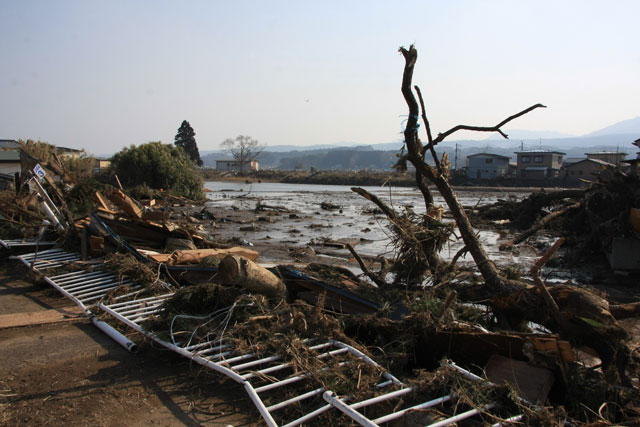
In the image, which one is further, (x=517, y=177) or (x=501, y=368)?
(x=517, y=177)

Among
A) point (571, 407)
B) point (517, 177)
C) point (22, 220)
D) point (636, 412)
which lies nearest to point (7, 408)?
point (571, 407)

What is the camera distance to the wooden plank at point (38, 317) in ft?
17.3

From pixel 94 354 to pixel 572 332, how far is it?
14.3 ft

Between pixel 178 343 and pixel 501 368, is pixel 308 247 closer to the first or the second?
pixel 178 343

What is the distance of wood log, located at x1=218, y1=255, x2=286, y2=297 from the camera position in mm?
4738

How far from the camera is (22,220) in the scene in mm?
9922

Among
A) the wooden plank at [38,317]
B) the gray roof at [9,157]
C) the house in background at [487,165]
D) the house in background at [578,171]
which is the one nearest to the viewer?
the wooden plank at [38,317]

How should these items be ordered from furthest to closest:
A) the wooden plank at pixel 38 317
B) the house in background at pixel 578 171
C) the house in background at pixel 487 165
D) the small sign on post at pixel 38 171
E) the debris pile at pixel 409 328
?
1. the house in background at pixel 487 165
2. the house in background at pixel 578 171
3. the small sign on post at pixel 38 171
4. the wooden plank at pixel 38 317
5. the debris pile at pixel 409 328

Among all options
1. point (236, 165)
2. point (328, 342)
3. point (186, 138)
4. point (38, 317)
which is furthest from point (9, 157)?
point (236, 165)

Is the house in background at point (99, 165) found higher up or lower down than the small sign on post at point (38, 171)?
higher up

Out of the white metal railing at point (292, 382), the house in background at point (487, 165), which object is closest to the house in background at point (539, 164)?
the house in background at point (487, 165)

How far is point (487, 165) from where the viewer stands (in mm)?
66562

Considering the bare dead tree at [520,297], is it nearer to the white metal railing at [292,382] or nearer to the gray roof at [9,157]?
the white metal railing at [292,382]

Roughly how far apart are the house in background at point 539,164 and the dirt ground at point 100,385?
196 ft
